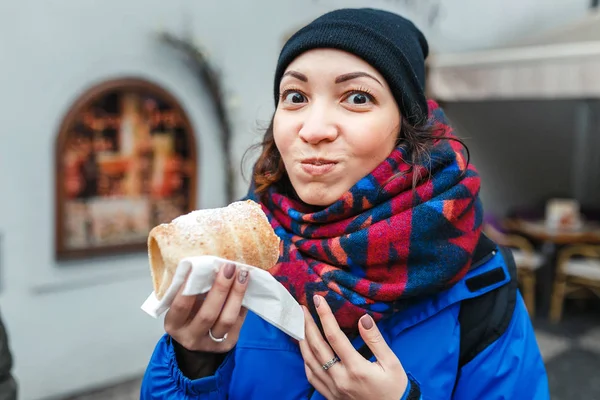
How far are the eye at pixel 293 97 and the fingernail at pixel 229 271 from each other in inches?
19.7

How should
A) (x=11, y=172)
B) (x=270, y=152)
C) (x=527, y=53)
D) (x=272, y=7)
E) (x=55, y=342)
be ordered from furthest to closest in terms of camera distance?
(x=527, y=53)
(x=272, y=7)
(x=55, y=342)
(x=11, y=172)
(x=270, y=152)

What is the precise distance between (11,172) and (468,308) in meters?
3.67

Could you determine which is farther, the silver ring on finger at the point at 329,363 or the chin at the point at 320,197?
the chin at the point at 320,197

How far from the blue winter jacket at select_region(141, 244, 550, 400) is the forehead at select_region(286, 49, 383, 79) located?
614 mm

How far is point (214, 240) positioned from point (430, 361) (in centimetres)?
61

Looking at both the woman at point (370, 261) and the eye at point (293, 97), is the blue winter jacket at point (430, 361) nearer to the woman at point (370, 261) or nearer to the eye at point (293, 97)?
the woman at point (370, 261)

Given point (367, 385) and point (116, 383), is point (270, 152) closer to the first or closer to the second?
point (367, 385)

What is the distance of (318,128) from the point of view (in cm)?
132

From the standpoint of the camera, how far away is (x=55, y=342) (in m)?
4.32

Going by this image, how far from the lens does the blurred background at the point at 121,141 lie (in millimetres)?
4055

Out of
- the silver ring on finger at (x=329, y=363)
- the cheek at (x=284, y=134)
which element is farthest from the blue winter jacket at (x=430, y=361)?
the cheek at (x=284, y=134)

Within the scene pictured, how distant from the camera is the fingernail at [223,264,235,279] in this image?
1145mm

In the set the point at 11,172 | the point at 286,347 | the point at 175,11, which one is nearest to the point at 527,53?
the point at 175,11

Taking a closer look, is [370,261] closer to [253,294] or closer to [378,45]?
[253,294]
